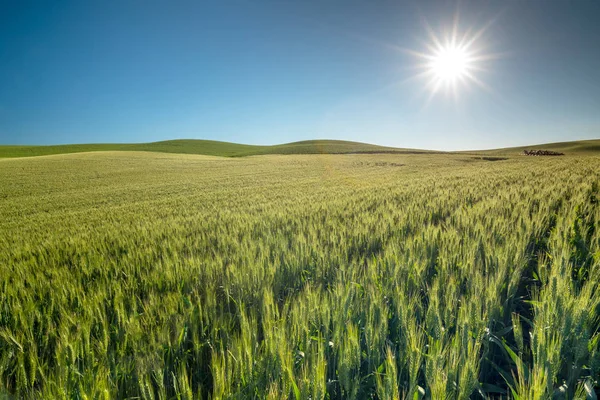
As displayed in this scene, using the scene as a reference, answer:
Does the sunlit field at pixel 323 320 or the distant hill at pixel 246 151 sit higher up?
the distant hill at pixel 246 151

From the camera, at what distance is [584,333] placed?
4.05 ft

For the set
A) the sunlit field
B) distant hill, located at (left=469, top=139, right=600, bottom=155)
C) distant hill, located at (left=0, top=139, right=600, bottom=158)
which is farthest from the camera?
distant hill, located at (left=0, top=139, right=600, bottom=158)

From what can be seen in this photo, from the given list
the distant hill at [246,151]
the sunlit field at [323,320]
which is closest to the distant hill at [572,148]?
the distant hill at [246,151]

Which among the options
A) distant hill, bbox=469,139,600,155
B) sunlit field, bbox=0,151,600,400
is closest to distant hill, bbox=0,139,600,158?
distant hill, bbox=469,139,600,155

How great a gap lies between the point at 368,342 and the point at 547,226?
3.03 meters

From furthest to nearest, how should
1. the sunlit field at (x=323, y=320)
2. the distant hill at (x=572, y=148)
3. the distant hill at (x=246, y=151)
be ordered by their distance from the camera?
the distant hill at (x=246, y=151) < the distant hill at (x=572, y=148) < the sunlit field at (x=323, y=320)

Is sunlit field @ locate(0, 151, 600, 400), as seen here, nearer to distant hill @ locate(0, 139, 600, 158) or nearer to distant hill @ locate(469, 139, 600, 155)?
distant hill @ locate(0, 139, 600, 158)

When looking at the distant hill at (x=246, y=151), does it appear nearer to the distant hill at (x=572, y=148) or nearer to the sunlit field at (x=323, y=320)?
the distant hill at (x=572, y=148)

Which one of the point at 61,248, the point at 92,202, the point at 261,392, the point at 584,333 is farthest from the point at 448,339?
the point at 92,202

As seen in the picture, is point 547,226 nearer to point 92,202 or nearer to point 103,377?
point 103,377

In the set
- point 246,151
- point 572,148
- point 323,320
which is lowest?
point 323,320

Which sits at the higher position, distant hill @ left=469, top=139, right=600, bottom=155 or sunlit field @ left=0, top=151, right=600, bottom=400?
distant hill @ left=469, top=139, right=600, bottom=155

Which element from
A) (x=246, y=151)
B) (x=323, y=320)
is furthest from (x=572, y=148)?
(x=323, y=320)

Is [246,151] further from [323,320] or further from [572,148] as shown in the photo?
[572,148]
